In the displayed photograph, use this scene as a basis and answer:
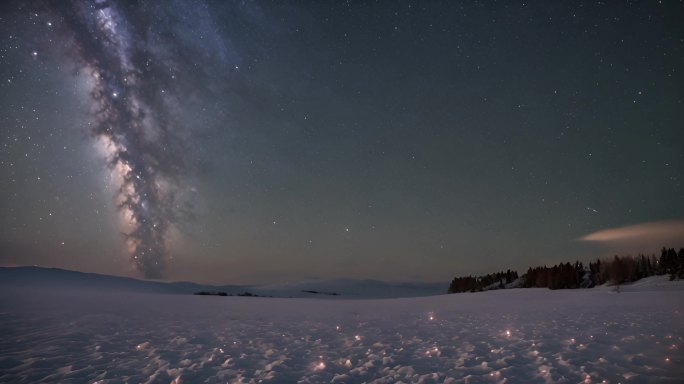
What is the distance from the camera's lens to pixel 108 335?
9000 mm

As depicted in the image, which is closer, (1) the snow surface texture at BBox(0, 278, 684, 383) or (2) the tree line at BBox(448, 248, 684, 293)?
(1) the snow surface texture at BBox(0, 278, 684, 383)

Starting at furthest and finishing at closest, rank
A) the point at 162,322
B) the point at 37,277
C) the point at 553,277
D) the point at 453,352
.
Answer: the point at 553,277 → the point at 37,277 → the point at 162,322 → the point at 453,352

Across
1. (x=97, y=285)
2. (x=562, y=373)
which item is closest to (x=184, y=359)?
(x=562, y=373)

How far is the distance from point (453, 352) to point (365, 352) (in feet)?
5.62

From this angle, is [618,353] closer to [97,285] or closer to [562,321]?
[562,321]

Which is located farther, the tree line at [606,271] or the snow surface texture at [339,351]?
the tree line at [606,271]

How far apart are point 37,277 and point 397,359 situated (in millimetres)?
33797

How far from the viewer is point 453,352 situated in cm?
741

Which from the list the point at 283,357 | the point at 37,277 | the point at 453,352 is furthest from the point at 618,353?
the point at 37,277

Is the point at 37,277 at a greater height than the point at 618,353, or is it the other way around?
the point at 37,277

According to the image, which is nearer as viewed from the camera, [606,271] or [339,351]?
[339,351]

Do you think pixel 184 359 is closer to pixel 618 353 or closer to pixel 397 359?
pixel 397 359

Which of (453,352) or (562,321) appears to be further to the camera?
(562,321)

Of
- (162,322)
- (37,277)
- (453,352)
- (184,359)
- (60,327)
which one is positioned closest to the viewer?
(184,359)
